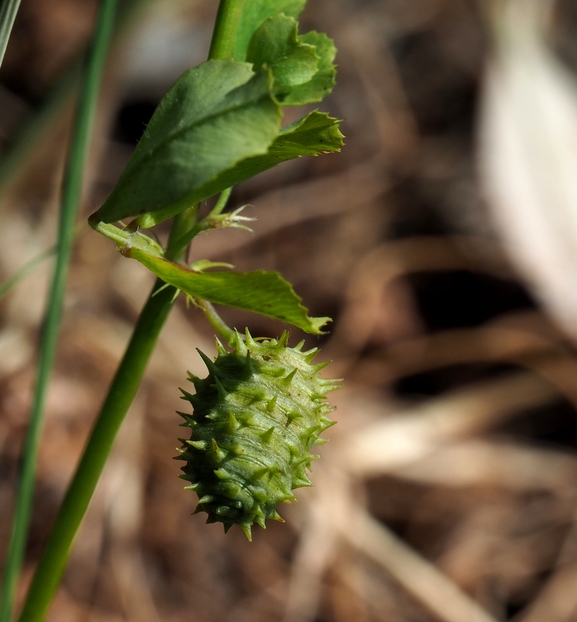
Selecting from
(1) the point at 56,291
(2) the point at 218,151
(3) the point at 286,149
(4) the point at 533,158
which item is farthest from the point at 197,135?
(4) the point at 533,158

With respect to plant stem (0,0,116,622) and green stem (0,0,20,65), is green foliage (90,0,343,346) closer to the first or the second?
green stem (0,0,20,65)

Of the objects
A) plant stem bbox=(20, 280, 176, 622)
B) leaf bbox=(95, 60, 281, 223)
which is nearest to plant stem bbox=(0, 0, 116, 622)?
plant stem bbox=(20, 280, 176, 622)

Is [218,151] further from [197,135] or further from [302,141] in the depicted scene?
[302,141]

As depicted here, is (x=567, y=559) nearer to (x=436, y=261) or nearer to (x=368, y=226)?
(x=436, y=261)

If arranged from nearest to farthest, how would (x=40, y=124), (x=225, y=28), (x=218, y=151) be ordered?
(x=218, y=151), (x=225, y=28), (x=40, y=124)

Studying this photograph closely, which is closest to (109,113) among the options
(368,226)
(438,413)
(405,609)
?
(368,226)

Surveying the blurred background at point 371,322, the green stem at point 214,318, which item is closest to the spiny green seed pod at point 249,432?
the green stem at point 214,318
